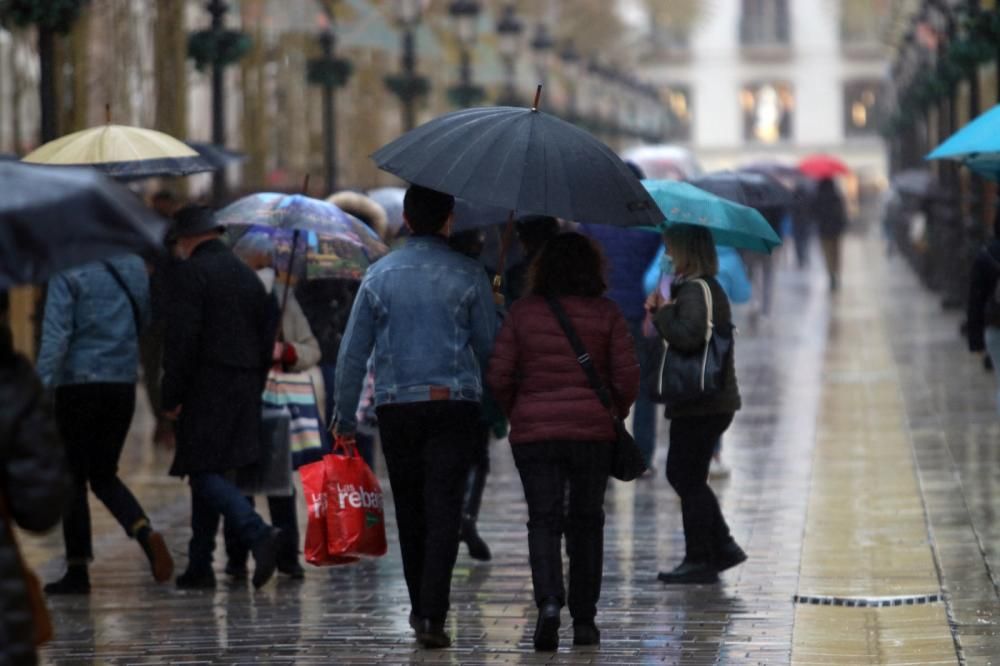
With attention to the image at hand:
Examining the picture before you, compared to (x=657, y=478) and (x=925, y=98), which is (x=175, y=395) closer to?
(x=657, y=478)

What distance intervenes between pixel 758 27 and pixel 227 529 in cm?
9066

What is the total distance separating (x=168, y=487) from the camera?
12977 mm

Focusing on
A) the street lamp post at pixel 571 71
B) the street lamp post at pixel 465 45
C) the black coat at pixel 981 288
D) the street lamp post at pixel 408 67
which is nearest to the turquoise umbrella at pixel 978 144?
the black coat at pixel 981 288

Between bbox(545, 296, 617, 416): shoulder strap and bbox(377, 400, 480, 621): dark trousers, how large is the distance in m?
0.41

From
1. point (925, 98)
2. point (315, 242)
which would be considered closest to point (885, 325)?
point (925, 98)

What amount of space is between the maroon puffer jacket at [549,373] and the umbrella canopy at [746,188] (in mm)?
3268

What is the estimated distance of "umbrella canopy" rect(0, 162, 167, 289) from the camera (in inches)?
187

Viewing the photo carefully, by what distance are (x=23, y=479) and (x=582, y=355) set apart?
3040mm

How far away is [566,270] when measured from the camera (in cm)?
792

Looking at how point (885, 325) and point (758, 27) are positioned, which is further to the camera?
point (758, 27)

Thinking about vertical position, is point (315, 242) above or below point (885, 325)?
above

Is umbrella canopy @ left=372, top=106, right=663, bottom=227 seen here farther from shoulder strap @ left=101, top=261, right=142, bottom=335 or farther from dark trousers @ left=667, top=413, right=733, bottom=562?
shoulder strap @ left=101, top=261, right=142, bottom=335

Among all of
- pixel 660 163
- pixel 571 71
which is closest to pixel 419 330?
pixel 660 163

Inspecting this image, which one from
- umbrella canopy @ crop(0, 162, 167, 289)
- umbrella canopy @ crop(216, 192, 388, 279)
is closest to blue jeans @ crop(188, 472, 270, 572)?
umbrella canopy @ crop(216, 192, 388, 279)
